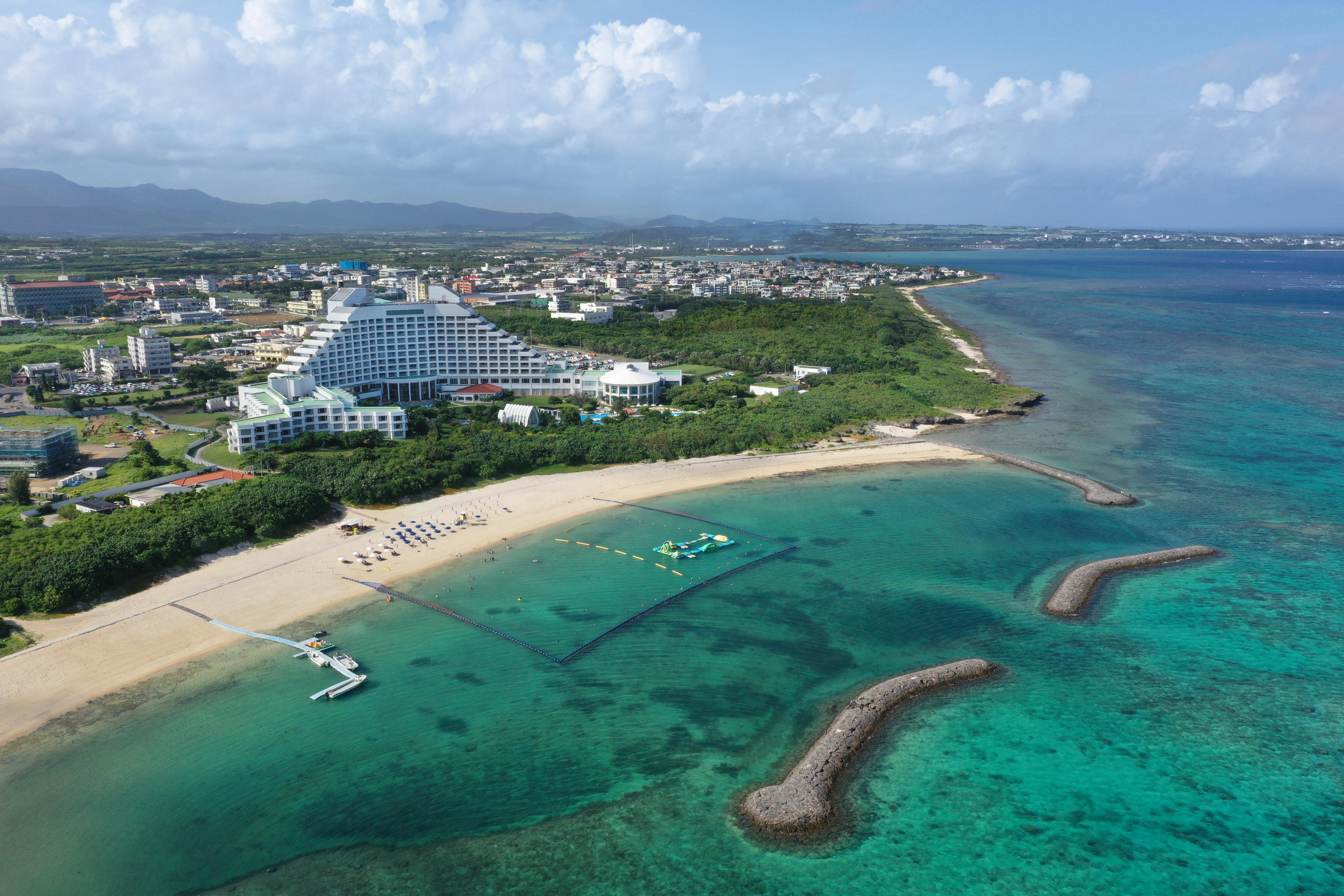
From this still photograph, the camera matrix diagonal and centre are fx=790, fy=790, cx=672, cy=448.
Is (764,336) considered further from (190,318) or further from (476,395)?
(190,318)

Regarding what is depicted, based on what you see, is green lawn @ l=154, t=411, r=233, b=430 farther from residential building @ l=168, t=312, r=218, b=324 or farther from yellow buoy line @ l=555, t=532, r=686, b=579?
residential building @ l=168, t=312, r=218, b=324

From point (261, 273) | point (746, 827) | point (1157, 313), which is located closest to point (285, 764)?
point (746, 827)

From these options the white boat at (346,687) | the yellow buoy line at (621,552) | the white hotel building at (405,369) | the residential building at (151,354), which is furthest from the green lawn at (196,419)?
the white boat at (346,687)

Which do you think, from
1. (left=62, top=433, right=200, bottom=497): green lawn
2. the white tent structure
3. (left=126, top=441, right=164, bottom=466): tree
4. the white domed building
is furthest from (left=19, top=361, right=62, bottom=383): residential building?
the white domed building

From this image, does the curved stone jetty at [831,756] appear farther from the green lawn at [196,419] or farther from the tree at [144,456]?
the green lawn at [196,419]

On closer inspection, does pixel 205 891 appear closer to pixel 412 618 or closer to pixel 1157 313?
pixel 412 618

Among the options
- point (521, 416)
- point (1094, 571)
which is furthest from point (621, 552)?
point (521, 416)
